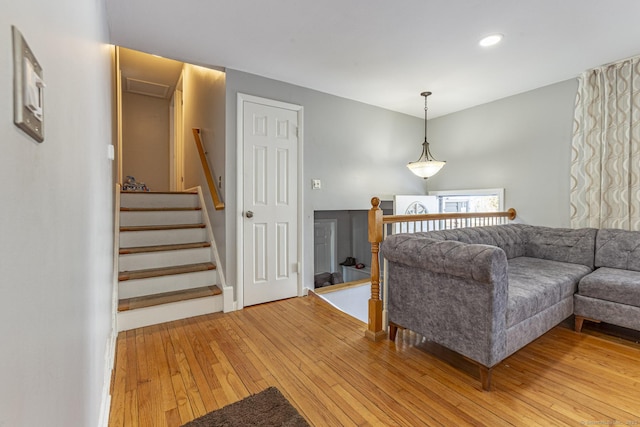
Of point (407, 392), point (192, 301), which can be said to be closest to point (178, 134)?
point (192, 301)

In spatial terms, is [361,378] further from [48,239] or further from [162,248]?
[162,248]

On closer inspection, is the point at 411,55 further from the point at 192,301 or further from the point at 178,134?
the point at 178,134

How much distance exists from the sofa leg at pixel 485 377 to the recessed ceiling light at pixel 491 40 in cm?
243

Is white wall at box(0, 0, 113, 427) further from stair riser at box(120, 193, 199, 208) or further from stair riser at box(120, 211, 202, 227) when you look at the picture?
stair riser at box(120, 193, 199, 208)

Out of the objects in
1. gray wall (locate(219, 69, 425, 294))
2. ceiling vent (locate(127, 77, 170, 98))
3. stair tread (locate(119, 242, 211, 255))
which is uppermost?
ceiling vent (locate(127, 77, 170, 98))

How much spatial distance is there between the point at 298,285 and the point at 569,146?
333cm

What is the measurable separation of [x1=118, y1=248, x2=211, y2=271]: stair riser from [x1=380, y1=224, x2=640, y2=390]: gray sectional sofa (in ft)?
6.78

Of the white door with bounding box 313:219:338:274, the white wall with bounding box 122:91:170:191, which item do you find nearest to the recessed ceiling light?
the white door with bounding box 313:219:338:274

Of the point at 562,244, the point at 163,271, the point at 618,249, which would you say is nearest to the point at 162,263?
the point at 163,271

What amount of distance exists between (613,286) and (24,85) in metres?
3.23

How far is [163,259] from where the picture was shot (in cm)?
302

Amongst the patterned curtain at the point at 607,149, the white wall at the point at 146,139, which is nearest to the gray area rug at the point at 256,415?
the patterned curtain at the point at 607,149

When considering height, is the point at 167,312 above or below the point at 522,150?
below

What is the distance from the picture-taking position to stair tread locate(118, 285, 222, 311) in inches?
100
